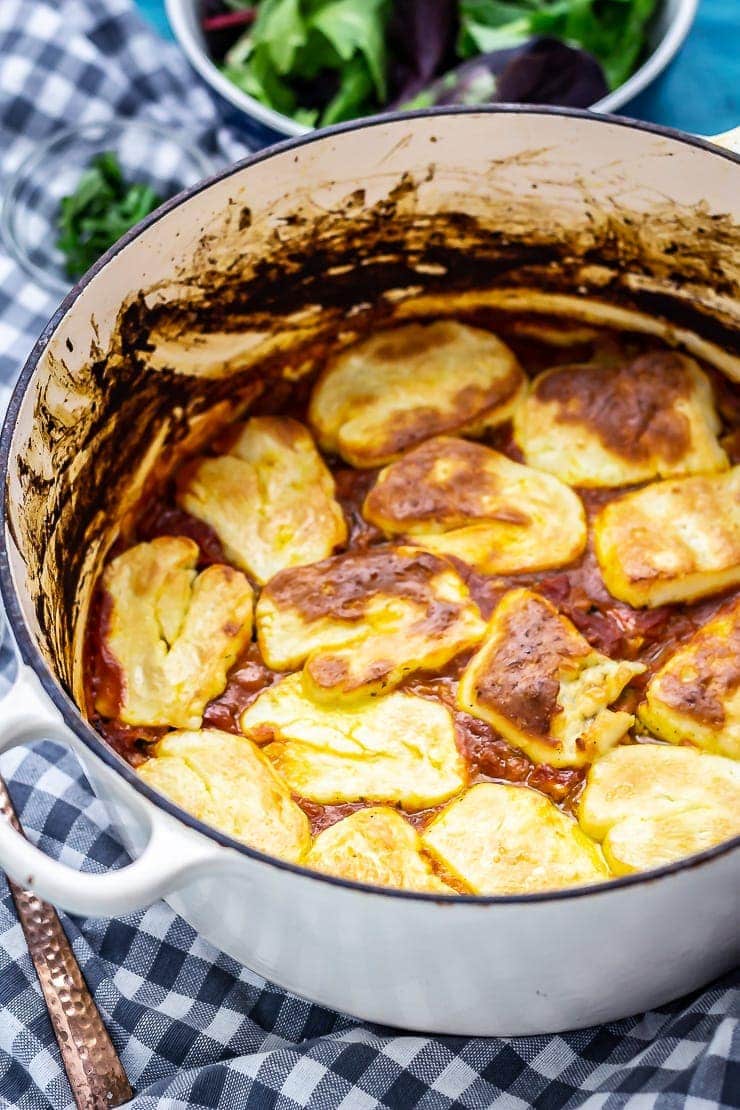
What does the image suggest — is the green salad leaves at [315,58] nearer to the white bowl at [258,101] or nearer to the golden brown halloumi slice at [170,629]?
the white bowl at [258,101]

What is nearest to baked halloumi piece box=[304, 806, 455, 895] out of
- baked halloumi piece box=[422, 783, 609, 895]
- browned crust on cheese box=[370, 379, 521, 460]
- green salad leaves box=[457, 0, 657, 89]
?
baked halloumi piece box=[422, 783, 609, 895]

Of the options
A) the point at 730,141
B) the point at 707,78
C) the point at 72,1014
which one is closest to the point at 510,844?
the point at 72,1014

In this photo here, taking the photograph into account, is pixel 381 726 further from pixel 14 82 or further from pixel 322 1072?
pixel 14 82

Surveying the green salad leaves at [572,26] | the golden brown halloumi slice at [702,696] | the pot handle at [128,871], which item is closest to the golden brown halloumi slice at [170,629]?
the pot handle at [128,871]

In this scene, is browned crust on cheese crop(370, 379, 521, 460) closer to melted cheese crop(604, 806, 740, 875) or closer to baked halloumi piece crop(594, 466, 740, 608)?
baked halloumi piece crop(594, 466, 740, 608)

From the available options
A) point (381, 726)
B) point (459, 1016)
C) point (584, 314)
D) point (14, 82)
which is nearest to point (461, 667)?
point (381, 726)

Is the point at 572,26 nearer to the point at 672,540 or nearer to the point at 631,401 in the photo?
the point at 631,401
